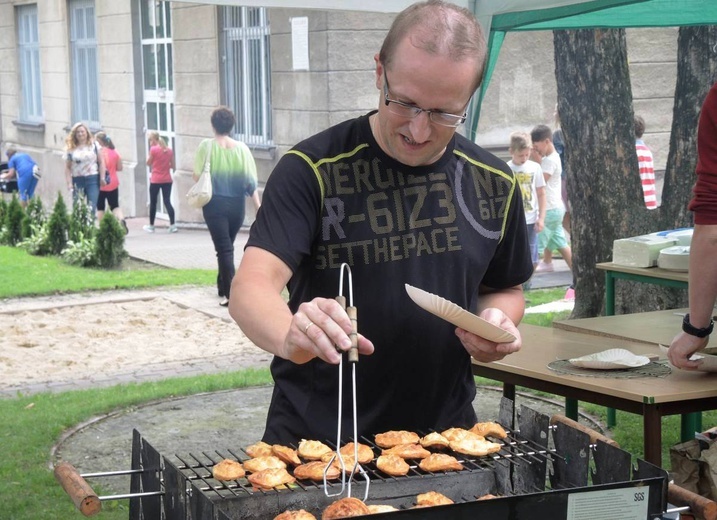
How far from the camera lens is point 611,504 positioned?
7.27 feet

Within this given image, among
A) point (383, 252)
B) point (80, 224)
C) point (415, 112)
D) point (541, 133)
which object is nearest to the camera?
point (415, 112)

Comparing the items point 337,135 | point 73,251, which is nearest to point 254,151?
point 73,251

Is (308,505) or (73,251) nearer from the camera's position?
(308,505)

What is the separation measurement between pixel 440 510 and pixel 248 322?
25.5 inches

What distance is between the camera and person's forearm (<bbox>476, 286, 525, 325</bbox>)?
2867mm

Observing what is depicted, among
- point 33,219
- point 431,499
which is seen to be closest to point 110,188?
point 33,219

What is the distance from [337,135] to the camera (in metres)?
2.71

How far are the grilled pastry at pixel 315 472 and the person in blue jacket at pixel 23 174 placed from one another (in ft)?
60.1

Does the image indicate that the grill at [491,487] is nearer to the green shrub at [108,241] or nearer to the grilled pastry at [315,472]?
the grilled pastry at [315,472]

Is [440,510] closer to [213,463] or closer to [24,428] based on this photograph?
[213,463]

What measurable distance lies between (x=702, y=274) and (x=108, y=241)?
11.6 m

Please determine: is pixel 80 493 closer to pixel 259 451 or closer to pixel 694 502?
pixel 259 451

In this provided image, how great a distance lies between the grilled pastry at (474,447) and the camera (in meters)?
2.54

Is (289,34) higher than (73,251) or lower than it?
higher
